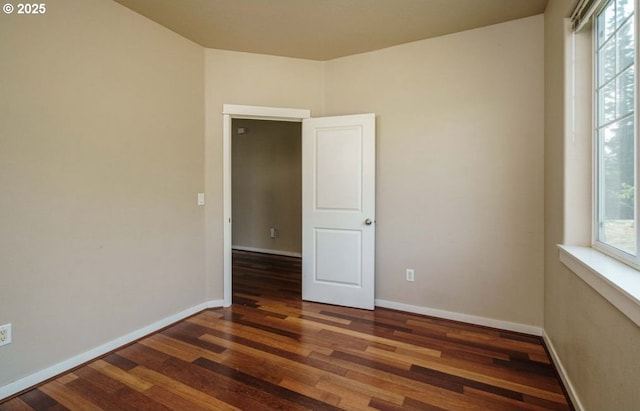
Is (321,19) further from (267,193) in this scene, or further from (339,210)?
(267,193)

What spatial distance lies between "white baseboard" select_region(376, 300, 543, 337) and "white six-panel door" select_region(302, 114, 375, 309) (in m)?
0.26

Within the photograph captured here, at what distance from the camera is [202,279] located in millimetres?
3148

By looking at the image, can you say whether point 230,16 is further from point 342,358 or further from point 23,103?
point 342,358

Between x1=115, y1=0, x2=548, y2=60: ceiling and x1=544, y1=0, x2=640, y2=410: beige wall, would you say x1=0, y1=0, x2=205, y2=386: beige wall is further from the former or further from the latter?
x1=544, y1=0, x2=640, y2=410: beige wall

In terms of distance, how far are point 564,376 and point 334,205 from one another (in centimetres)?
215

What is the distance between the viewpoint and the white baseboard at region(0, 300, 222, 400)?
1.85 metres

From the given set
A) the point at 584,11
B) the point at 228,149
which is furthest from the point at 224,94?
the point at 584,11

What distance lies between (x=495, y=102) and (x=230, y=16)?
2.31 m

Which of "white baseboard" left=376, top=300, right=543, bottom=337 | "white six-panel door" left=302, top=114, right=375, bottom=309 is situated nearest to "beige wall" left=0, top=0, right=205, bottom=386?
"white six-panel door" left=302, top=114, right=375, bottom=309

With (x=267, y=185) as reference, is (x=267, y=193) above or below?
below

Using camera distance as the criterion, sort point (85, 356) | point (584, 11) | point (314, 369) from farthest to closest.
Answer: point (85, 356) < point (314, 369) < point (584, 11)

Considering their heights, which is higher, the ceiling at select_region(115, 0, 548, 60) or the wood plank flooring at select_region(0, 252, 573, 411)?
the ceiling at select_region(115, 0, 548, 60)

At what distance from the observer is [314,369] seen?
6.79 ft

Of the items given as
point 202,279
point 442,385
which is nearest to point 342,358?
point 442,385
